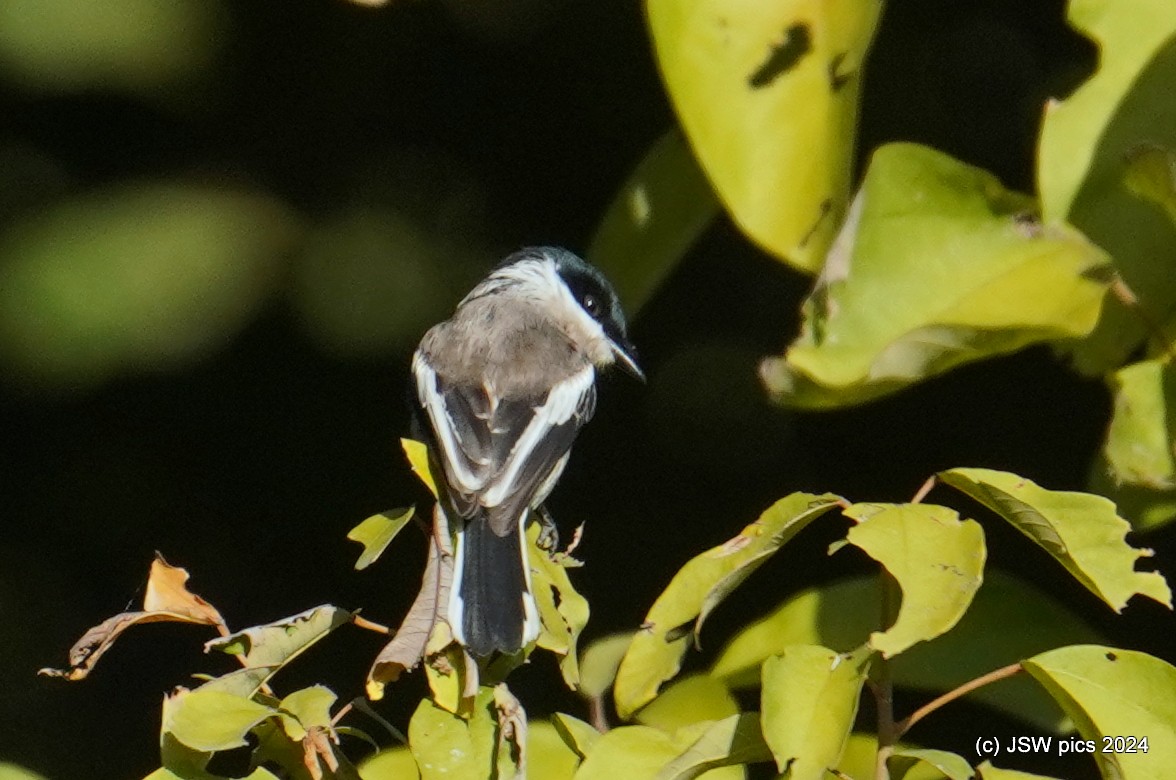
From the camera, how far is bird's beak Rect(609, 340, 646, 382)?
2.60 metres

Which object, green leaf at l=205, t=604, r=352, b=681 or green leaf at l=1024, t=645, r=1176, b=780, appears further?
green leaf at l=205, t=604, r=352, b=681

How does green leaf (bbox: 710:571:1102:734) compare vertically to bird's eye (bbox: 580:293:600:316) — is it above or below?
above

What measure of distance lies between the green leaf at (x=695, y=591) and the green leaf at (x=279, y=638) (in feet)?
1.03

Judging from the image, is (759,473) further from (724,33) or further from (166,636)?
(166,636)

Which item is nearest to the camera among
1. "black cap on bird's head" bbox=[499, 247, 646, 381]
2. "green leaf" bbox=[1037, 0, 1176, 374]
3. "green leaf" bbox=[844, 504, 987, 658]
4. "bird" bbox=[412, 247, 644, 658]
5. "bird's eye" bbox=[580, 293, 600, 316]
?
"green leaf" bbox=[844, 504, 987, 658]

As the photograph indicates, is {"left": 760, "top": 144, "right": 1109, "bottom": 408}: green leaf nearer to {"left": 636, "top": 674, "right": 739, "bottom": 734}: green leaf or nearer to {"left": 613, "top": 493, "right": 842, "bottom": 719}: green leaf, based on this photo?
{"left": 613, "top": 493, "right": 842, "bottom": 719}: green leaf

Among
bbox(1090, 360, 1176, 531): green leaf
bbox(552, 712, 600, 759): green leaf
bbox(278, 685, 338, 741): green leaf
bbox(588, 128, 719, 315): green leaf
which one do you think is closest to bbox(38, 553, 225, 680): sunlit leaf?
bbox(278, 685, 338, 741): green leaf

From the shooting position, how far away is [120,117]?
291 cm

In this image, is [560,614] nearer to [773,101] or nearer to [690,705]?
[690,705]

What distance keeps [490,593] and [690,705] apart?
27 cm

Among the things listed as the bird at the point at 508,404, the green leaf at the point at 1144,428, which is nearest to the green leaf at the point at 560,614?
the bird at the point at 508,404

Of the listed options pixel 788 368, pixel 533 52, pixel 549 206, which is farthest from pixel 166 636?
pixel 788 368

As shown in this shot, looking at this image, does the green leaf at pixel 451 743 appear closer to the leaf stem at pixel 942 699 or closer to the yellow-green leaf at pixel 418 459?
the yellow-green leaf at pixel 418 459

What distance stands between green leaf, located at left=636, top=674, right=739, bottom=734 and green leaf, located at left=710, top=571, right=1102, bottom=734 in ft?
0.11
